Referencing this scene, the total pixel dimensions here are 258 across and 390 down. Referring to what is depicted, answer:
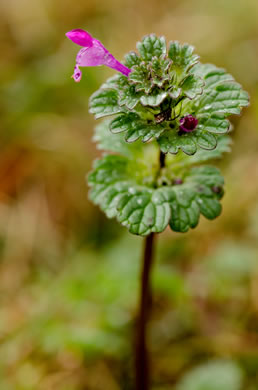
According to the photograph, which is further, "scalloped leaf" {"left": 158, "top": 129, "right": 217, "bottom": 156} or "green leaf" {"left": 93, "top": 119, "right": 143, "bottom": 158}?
"green leaf" {"left": 93, "top": 119, "right": 143, "bottom": 158}

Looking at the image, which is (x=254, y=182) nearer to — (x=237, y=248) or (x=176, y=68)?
(x=237, y=248)

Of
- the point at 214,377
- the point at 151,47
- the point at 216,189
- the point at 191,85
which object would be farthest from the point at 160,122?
the point at 214,377

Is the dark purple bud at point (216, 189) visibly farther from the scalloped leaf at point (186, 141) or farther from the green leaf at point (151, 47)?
the green leaf at point (151, 47)

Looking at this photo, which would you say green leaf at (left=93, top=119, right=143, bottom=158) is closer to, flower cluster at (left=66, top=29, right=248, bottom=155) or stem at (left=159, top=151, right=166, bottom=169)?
stem at (left=159, top=151, right=166, bottom=169)

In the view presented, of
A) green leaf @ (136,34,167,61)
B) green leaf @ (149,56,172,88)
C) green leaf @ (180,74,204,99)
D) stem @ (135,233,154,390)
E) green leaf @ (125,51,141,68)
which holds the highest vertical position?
green leaf @ (136,34,167,61)

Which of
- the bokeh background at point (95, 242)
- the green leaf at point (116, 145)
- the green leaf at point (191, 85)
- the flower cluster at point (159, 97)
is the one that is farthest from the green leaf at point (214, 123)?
the bokeh background at point (95, 242)

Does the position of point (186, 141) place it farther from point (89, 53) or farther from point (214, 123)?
point (89, 53)

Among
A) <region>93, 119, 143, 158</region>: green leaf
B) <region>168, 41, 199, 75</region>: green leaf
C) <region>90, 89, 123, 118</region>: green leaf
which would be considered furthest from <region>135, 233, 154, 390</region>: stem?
<region>168, 41, 199, 75</region>: green leaf
